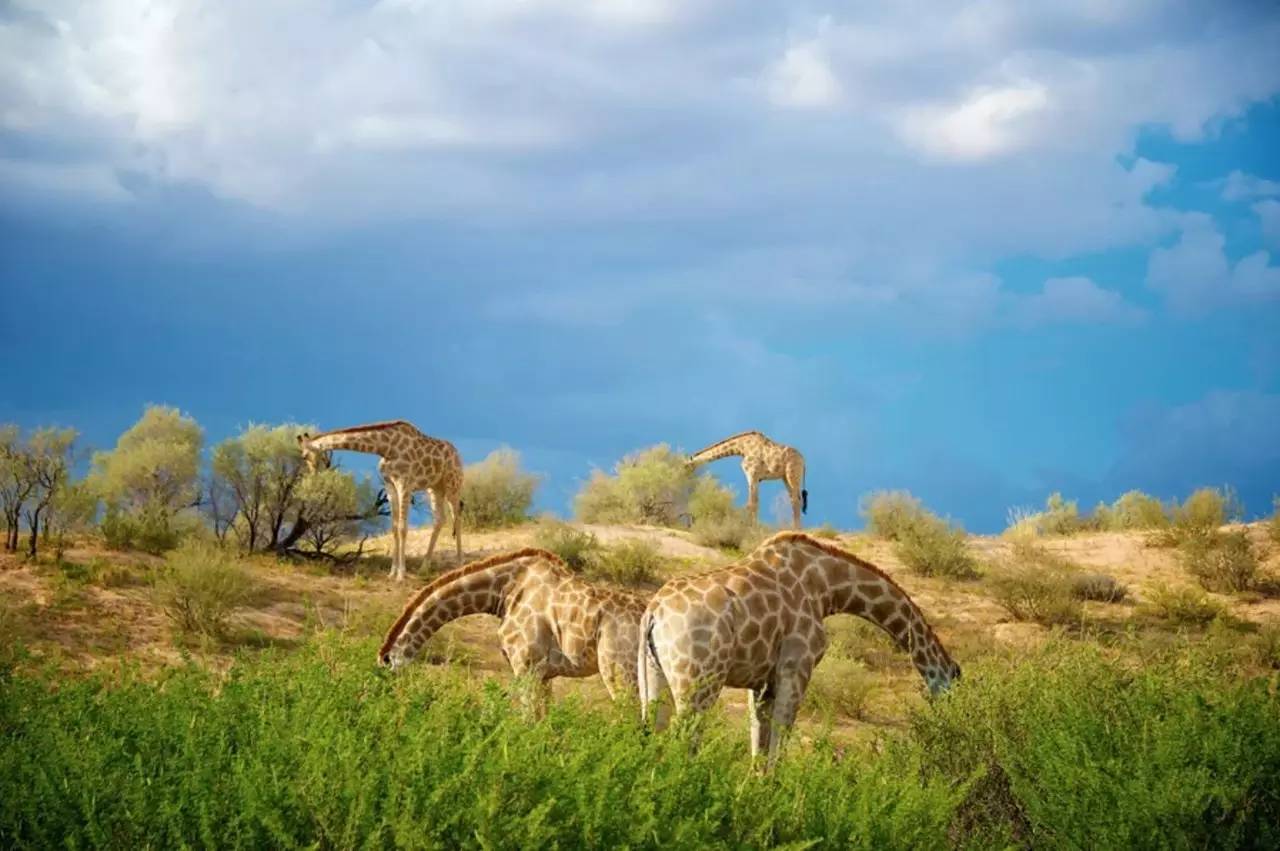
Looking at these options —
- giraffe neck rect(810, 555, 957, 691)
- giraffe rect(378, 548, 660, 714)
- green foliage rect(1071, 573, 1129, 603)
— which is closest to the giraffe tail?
giraffe rect(378, 548, 660, 714)

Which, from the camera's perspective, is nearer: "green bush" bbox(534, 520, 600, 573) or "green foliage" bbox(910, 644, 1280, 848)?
"green foliage" bbox(910, 644, 1280, 848)

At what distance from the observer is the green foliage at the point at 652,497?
3180cm

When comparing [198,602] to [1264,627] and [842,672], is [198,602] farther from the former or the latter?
[1264,627]

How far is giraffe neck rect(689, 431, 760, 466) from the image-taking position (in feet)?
105

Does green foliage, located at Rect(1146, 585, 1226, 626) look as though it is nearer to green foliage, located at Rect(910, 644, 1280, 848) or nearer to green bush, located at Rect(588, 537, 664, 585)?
green bush, located at Rect(588, 537, 664, 585)

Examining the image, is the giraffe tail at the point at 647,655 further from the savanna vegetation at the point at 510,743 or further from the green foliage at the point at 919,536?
the green foliage at the point at 919,536

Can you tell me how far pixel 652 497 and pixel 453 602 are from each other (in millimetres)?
22061

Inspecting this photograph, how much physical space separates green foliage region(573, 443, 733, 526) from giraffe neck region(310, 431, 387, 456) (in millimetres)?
10240

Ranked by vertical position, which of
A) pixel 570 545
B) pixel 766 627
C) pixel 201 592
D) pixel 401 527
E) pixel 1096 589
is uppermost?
pixel 401 527

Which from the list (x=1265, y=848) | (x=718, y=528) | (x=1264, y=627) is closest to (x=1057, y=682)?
(x=1265, y=848)

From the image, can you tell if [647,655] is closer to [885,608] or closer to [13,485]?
[885,608]

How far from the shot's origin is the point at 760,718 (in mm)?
9445

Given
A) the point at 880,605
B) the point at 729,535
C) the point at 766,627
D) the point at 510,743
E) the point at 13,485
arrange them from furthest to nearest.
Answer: the point at 729,535 < the point at 13,485 < the point at 880,605 < the point at 766,627 < the point at 510,743

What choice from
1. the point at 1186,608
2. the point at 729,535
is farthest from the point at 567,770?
the point at 729,535
